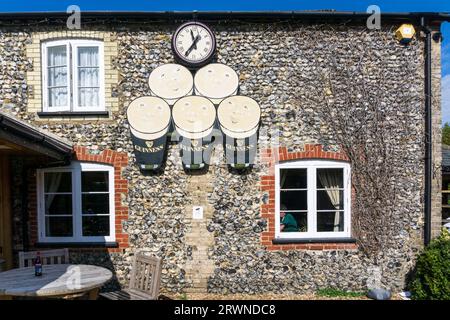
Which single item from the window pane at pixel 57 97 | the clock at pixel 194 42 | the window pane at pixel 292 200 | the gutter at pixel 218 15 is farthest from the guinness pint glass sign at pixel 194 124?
the window pane at pixel 57 97

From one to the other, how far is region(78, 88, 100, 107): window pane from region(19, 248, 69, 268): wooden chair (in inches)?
103

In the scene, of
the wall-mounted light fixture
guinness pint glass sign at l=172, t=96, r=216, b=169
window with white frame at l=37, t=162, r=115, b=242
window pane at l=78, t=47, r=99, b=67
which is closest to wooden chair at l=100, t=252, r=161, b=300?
window with white frame at l=37, t=162, r=115, b=242

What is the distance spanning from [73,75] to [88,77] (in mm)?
252

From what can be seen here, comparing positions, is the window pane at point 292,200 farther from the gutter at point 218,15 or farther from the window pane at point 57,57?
the window pane at point 57,57

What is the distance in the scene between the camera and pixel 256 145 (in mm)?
5215

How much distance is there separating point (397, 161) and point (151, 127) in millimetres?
4478

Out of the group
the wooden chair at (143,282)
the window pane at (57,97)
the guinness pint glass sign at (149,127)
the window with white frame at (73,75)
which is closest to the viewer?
the wooden chair at (143,282)

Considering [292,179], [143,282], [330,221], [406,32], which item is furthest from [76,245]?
[406,32]

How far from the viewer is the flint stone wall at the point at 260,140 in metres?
5.22

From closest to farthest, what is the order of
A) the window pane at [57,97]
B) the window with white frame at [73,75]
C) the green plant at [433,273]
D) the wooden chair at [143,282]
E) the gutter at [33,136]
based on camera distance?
1. the gutter at [33,136]
2. the wooden chair at [143,282]
3. the green plant at [433,273]
4. the window with white frame at [73,75]
5. the window pane at [57,97]

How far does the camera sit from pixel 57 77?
18.0 ft

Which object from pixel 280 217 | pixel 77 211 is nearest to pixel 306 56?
pixel 280 217

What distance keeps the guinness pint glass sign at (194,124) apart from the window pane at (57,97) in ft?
7.11

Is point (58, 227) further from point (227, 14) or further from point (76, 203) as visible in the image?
point (227, 14)
